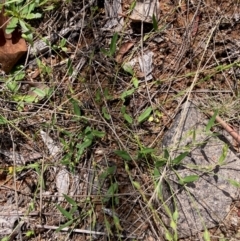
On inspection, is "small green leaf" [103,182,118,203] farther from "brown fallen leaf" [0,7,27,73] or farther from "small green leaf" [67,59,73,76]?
"brown fallen leaf" [0,7,27,73]

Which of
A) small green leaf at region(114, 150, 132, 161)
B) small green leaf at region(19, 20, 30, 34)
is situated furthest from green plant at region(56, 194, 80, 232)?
small green leaf at region(19, 20, 30, 34)

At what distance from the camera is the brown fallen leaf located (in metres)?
2.31

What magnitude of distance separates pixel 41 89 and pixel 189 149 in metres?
0.76

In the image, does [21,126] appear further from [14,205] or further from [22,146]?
[14,205]

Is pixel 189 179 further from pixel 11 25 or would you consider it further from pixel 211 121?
pixel 11 25

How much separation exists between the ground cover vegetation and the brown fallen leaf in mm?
25

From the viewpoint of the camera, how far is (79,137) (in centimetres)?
223

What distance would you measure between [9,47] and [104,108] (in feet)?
1.80

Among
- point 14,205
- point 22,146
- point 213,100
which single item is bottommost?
point 14,205

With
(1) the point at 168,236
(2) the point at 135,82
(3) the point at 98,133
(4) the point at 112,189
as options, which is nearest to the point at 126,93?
(2) the point at 135,82

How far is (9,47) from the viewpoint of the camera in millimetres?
2312

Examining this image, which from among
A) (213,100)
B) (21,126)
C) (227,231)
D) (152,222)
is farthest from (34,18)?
(227,231)

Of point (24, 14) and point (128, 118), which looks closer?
point (128, 118)

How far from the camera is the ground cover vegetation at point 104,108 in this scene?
2168 mm
